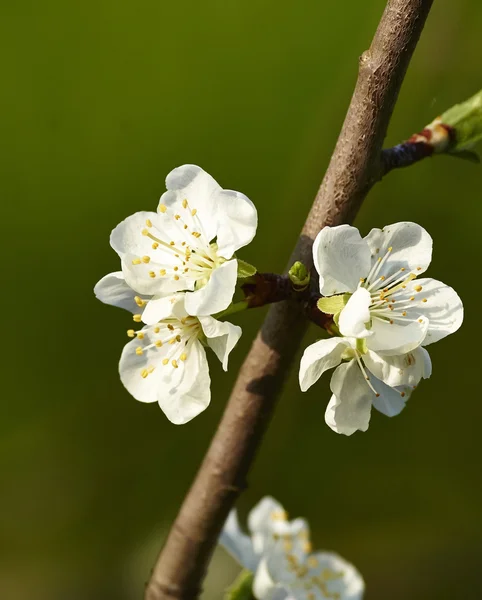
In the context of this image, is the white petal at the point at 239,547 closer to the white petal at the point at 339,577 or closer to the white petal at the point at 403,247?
the white petal at the point at 339,577

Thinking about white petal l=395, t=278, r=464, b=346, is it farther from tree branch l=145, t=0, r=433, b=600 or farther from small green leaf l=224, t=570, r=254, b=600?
small green leaf l=224, t=570, r=254, b=600

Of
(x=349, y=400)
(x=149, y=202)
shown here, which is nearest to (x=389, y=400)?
(x=349, y=400)

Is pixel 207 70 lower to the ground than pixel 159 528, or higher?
higher

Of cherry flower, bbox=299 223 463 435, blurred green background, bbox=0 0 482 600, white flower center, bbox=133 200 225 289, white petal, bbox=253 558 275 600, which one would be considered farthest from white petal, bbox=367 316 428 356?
blurred green background, bbox=0 0 482 600

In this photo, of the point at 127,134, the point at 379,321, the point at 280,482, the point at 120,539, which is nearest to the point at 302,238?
the point at 379,321

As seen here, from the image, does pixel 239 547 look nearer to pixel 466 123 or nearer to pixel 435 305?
pixel 435 305

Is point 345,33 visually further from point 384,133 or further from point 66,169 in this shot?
point 384,133

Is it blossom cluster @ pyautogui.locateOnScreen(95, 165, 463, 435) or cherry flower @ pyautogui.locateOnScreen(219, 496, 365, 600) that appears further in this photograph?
cherry flower @ pyautogui.locateOnScreen(219, 496, 365, 600)

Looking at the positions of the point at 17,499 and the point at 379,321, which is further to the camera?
the point at 17,499
